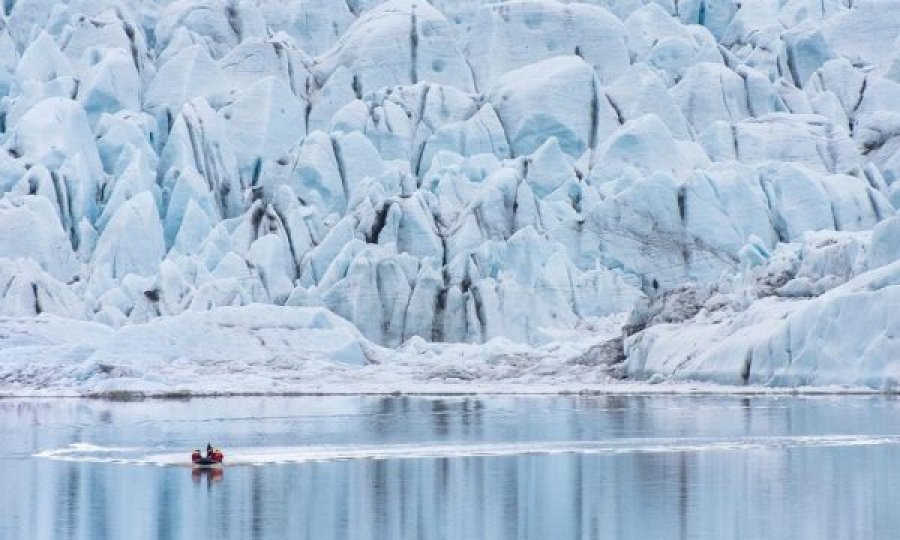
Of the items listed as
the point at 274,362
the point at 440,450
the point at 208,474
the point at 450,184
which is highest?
the point at 450,184

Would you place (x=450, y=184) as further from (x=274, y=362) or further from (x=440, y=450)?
(x=440, y=450)

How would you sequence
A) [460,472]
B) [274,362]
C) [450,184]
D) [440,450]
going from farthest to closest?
[450,184] → [274,362] → [440,450] → [460,472]

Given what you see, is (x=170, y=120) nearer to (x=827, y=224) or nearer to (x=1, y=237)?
(x=1, y=237)

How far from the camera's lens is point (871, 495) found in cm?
2533

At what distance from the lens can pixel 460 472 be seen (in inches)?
1147

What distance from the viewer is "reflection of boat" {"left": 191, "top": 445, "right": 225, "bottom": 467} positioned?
1170 inches

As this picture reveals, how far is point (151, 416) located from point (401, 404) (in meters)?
7.84

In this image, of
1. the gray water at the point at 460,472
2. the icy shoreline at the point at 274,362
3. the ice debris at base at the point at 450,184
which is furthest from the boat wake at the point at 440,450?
the icy shoreline at the point at 274,362

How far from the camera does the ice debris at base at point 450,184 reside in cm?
5184

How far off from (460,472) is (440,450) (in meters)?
3.52

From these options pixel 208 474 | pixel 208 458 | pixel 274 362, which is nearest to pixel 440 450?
pixel 208 458

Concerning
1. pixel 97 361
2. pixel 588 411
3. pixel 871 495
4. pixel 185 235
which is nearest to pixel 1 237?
pixel 185 235

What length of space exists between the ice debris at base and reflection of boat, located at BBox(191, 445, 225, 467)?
20.2 metres

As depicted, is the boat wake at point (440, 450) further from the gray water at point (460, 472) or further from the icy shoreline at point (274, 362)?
the icy shoreline at point (274, 362)
